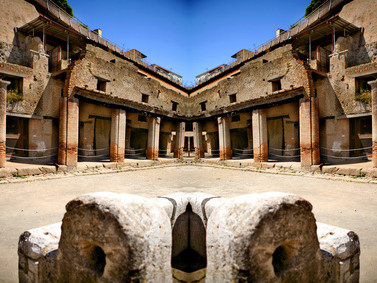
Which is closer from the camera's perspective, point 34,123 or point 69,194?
point 69,194

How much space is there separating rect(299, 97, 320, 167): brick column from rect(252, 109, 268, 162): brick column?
8.24ft

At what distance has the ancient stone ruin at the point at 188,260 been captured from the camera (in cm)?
132

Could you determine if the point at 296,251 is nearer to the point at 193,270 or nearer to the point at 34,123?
the point at 193,270

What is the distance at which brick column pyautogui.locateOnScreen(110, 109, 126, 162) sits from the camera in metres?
12.9

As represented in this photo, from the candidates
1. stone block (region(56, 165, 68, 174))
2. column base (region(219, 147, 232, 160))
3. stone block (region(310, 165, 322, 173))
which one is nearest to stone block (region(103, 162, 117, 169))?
stone block (region(56, 165, 68, 174))

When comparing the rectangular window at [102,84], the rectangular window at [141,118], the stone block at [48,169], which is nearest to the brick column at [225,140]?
the rectangular window at [141,118]

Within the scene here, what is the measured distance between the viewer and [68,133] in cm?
1067

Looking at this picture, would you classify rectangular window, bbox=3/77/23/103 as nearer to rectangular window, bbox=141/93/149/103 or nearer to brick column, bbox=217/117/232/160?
rectangular window, bbox=141/93/149/103

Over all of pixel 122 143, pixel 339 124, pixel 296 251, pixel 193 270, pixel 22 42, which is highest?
pixel 22 42

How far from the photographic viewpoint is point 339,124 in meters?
12.1

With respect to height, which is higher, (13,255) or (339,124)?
(339,124)

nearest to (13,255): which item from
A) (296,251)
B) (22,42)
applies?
(296,251)

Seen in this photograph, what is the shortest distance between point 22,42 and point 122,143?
9.25m

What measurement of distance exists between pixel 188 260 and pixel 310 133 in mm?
10959
